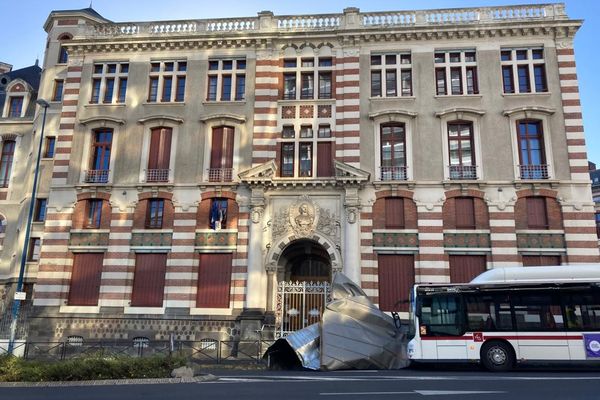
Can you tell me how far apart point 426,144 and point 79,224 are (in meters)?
17.9

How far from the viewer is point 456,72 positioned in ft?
80.7

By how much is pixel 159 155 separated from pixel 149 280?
6.44 meters

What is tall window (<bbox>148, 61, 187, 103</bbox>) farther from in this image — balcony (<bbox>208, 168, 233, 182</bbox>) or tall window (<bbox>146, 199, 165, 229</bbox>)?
tall window (<bbox>146, 199, 165, 229</bbox>)

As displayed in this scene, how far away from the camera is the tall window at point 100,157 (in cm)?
2520

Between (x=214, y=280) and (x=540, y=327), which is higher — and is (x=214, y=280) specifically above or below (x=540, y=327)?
above

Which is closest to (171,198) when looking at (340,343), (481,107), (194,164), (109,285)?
(194,164)

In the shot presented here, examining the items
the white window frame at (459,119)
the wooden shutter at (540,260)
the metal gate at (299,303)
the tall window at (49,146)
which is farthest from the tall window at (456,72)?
the tall window at (49,146)

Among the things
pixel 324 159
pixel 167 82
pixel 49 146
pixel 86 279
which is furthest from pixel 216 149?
pixel 49 146

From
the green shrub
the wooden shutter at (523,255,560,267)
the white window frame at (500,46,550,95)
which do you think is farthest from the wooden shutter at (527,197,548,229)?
the green shrub

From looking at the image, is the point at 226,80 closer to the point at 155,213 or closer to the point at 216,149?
the point at 216,149

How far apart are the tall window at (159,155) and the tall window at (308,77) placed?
21.6 feet

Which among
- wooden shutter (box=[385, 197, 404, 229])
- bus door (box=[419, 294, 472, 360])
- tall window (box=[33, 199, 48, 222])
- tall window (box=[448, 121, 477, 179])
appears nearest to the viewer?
bus door (box=[419, 294, 472, 360])

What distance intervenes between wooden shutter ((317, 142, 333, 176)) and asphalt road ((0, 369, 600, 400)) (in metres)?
12.0

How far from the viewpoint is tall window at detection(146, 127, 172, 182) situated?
24750 millimetres
